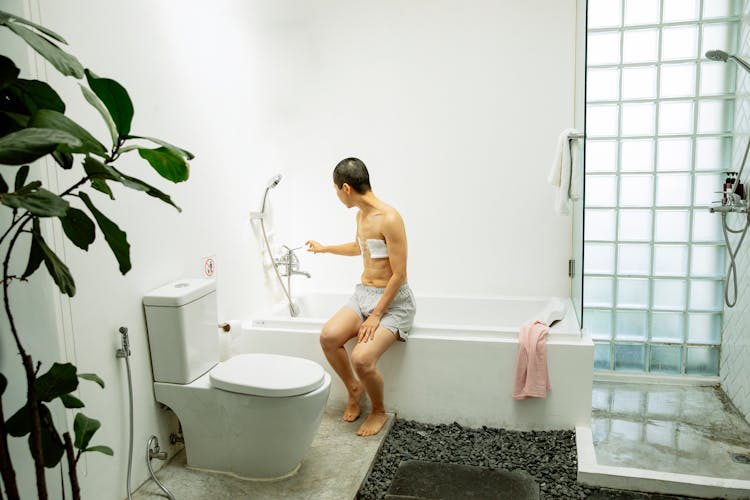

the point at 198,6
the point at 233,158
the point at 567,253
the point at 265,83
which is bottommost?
the point at 567,253

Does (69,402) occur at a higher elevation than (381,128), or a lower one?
lower

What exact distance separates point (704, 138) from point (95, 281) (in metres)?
2.90

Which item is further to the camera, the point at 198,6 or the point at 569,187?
the point at 569,187

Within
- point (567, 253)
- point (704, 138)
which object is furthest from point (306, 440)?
point (704, 138)

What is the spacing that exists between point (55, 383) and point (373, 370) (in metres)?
1.60

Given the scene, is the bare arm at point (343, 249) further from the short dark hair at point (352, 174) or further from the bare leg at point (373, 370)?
the bare leg at point (373, 370)

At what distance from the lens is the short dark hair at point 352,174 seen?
8.77 ft

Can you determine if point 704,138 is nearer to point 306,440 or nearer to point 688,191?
point 688,191

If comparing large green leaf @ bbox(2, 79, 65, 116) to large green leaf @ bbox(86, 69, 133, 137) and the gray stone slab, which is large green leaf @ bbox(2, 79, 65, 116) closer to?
large green leaf @ bbox(86, 69, 133, 137)

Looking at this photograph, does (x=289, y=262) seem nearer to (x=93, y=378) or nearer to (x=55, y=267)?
(x=93, y=378)

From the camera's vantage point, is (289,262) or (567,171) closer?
(567,171)

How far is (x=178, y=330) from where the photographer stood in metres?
2.24

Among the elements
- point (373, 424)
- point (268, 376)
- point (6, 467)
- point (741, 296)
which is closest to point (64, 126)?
point (6, 467)

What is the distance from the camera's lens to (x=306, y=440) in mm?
2260
